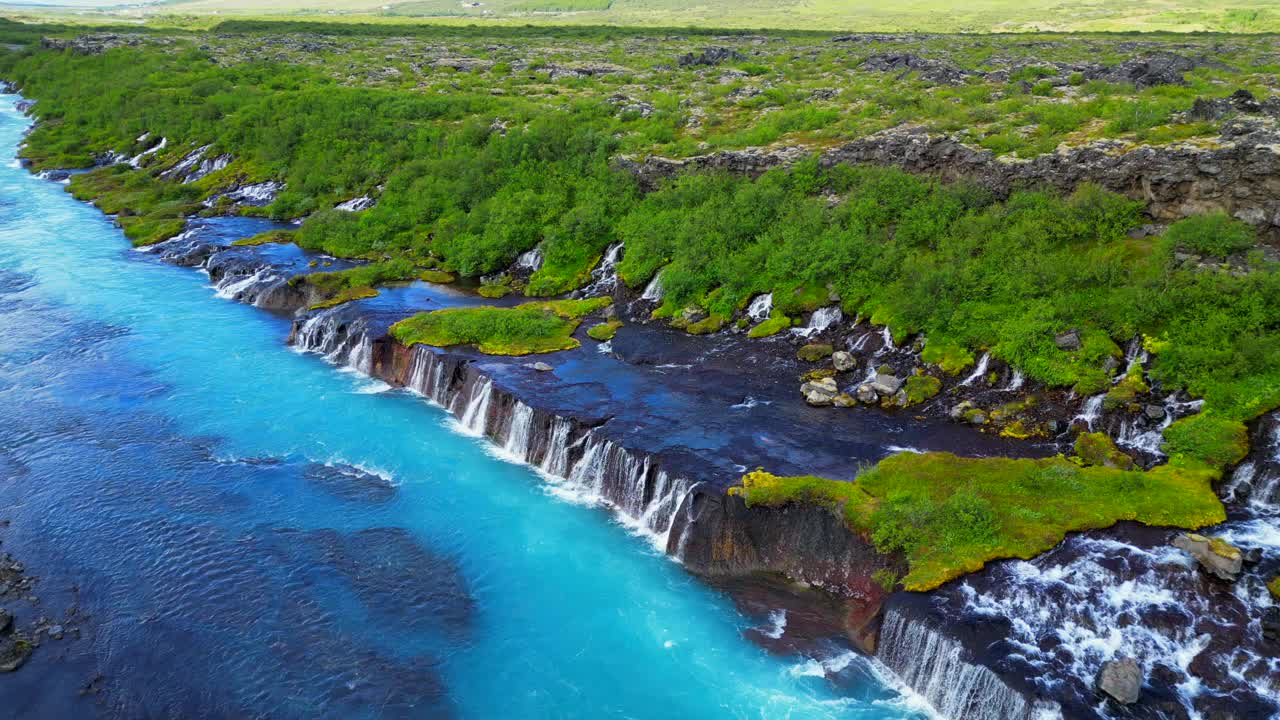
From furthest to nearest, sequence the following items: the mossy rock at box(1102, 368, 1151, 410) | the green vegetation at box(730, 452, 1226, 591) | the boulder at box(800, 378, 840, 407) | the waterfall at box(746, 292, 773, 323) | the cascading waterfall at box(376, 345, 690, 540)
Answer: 1. the waterfall at box(746, 292, 773, 323)
2. the boulder at box(800, 378, 840, 407)
3. the mossy rock at box(1102, 368, 1151, 410)
4. the cascading waterfall at box(376, 345, 690, 540)
5. the green vegetation at box(730, 452, 1226, 591)

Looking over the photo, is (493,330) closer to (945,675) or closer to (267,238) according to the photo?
(945,675)

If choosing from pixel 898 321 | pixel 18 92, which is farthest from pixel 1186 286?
pixel 18 92

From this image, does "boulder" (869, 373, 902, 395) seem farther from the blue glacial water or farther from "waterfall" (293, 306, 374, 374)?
"waterfall" (293, 306, 374, 374)

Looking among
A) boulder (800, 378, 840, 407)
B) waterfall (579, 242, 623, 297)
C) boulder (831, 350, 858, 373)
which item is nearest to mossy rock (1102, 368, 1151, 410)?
boulder (800, 378, 840, 407)

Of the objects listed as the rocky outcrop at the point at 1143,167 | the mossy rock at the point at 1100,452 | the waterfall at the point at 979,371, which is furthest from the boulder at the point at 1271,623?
the rocky outcrop at the point at 1143,167

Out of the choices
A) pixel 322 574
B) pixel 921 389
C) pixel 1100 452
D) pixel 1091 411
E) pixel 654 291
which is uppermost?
pixel 1091 411

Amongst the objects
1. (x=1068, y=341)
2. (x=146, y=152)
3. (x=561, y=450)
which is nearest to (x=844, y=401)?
(x=1068, y=341)

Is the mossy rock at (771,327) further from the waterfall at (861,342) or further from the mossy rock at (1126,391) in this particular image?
the mossy rock at (1126,391)
